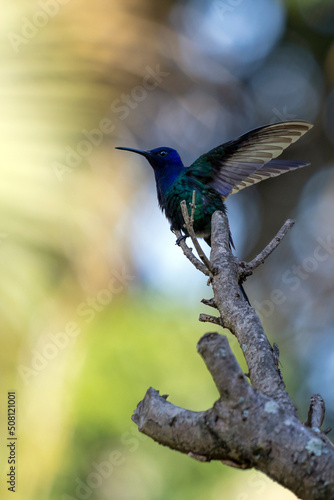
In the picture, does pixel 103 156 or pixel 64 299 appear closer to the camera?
pixel 64 299

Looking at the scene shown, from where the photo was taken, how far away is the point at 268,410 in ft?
3.06

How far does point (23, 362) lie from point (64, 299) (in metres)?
0.57

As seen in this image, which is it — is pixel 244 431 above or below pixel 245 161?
below

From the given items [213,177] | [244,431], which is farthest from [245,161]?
[244,431]

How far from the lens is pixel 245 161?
105 inches

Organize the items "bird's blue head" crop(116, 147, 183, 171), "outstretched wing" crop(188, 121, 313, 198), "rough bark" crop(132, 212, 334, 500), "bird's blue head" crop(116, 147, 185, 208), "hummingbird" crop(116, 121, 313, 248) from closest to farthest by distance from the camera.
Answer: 1. "rough bark" crop(132, 212, 334, 500)
2. "outstretched wing" crop(188, 121, 313, 198)
3. "hummingbird" crop(116, 121, 313, 248)
4. "bird's blue head" crop(116, 147, 185, 208)
5. "bird's blue head" crop(116, 147, 183, 171)

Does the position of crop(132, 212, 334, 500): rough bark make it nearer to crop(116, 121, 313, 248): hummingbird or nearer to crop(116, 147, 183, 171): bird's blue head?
crop(116, 121, 313, 248): hummingbird

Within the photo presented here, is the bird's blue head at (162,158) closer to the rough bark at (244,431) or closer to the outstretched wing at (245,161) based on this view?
the outstretched wing at (245,161)

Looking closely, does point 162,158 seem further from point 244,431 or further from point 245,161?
point 244,431

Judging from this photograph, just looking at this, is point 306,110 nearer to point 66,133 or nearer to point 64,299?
point 66,133

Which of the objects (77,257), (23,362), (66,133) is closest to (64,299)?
(77,257)

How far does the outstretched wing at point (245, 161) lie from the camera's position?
2.40 m

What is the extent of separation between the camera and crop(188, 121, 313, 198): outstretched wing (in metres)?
2.40

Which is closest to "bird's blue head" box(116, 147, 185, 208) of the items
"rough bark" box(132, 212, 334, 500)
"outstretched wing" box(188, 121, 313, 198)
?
"outstretched wing" box(188, 121, 313, 198)
